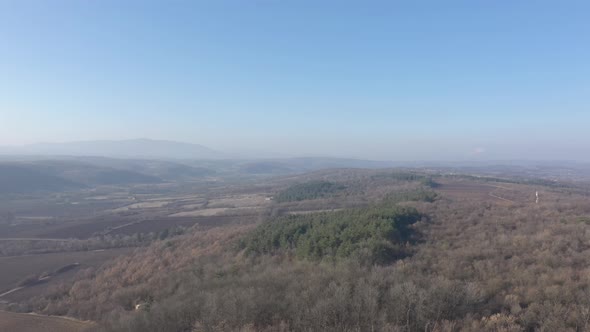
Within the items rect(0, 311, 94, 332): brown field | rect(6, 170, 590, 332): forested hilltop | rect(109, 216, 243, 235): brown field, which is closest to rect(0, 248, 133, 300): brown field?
rect(6, 170, 590, 332): forested hilltop

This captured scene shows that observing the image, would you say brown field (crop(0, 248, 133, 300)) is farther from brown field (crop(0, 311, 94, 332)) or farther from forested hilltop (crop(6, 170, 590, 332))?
brown field (crop(0, 311, 94, 332))

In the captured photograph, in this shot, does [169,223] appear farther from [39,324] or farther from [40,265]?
[39,324]

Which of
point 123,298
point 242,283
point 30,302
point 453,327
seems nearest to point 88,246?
point 30,302

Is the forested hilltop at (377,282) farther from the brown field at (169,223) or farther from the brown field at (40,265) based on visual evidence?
the brown field at (169,223)

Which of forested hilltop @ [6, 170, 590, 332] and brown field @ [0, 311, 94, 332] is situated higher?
forested hilltop @ [6, 170, 590, 332]

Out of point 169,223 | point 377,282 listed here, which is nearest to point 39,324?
point 377,282

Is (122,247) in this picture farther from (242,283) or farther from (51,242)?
(242,283)
